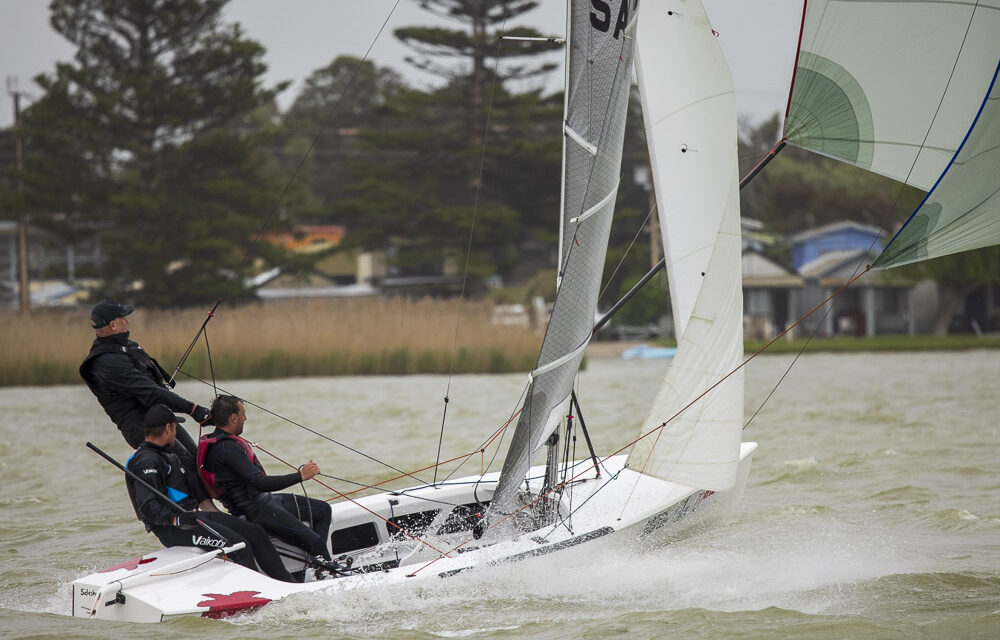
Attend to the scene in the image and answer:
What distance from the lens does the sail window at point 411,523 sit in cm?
613

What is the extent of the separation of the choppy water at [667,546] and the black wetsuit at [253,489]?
48cm

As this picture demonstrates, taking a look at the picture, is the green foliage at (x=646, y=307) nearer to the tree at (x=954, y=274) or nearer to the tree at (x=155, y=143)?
the tree at (x=954, y=274)

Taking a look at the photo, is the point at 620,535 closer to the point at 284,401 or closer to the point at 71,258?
the point at 284,401

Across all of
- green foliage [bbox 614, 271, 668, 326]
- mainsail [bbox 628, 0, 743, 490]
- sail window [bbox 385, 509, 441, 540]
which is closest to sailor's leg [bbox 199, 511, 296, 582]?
sail window [bbox 385, 509, 441, 540]

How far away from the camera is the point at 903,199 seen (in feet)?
103

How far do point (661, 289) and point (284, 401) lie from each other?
19424mm

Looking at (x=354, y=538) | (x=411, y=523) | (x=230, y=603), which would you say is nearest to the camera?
(x=230, y=603)

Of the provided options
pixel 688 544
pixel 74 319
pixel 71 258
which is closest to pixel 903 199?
pixel 74 319

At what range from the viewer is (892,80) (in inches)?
Result: 233

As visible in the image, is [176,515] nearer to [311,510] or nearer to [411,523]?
[311,510]

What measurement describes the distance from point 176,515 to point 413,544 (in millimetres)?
1331

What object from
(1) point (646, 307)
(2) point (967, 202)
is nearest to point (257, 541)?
(2) point (967, 202)

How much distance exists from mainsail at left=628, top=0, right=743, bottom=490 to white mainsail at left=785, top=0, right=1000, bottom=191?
45 centimetres

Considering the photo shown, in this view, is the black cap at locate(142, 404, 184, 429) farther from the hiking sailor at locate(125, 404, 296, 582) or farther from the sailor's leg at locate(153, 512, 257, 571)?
the sailor's leg at locate(153, 512, 257, 571)
